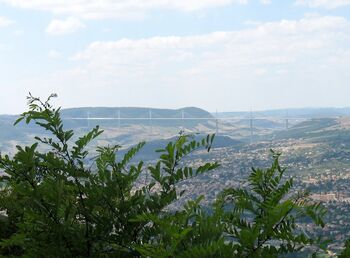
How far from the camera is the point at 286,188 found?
13.9 feet

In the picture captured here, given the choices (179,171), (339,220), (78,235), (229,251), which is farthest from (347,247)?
(339,220)

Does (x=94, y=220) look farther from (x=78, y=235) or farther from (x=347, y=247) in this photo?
(x=347, y=247)

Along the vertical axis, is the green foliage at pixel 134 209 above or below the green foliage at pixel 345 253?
above

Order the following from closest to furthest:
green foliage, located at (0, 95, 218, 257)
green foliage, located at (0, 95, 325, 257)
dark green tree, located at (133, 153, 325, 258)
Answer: dark green tree, located at (133, 153, 325, 258) → green foliage, located at (0, 95, 325, 257) → green foliage, located at (0, 95, 218, 257)

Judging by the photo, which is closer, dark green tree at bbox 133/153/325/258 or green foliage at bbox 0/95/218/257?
dark green tree at bbox 133/153/325/258

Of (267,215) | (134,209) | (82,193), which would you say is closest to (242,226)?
(267,215)

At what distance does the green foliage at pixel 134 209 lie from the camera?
340 cm

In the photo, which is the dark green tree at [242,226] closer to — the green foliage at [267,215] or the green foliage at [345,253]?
the green foliage at [267,215]

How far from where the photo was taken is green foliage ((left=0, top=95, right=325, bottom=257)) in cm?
340

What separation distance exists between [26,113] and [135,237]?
4.34ft

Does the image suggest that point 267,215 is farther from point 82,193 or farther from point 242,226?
point 82,193

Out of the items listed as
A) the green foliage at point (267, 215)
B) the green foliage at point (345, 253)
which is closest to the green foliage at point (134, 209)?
the green foliage at point (267, 215)

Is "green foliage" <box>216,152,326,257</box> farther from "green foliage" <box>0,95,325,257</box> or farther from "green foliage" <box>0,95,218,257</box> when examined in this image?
"green foliage" <box>0,95,218,257</box>

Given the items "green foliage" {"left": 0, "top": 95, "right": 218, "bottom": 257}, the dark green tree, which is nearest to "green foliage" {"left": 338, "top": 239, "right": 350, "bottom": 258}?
the dark green tree
